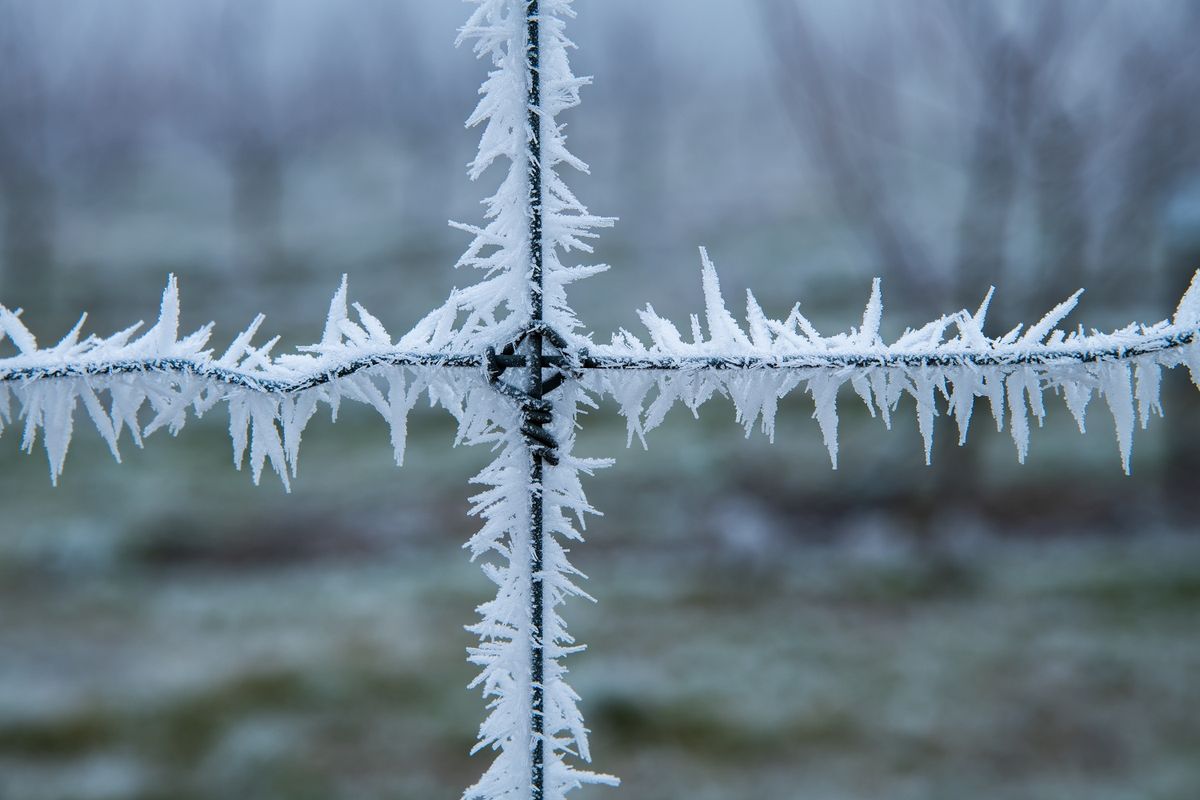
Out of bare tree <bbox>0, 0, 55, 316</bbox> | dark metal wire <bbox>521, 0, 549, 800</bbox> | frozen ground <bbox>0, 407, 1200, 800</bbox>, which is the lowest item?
frozen ground <bbox>0, 407, 1200, 800</bbox>

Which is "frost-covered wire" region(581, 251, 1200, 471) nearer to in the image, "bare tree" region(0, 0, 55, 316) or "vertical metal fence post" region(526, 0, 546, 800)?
"vertical metal fence post" region(526, 0, 546, 800)

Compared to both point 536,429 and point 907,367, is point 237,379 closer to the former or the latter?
point 536,429

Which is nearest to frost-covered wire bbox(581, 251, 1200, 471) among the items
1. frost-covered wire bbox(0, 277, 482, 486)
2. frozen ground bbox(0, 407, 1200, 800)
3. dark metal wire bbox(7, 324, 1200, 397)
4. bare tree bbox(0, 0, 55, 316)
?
dark metal wire bbox(7, 324, 1200, 397)

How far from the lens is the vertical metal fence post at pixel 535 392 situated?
0.89m

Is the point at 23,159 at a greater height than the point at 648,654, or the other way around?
the point at 23,159

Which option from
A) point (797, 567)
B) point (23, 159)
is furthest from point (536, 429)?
point (23, 159)

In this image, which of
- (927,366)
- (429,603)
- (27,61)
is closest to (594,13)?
(27,61)

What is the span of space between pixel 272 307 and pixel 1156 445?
12.3 meters

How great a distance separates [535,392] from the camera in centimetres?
92

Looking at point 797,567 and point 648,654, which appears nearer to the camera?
point 648,654

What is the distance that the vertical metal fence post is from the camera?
2.92 ft

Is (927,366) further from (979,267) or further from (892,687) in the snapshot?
(979,267)

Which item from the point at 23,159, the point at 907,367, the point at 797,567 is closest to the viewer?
the point at 907,367

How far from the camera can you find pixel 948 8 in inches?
237
